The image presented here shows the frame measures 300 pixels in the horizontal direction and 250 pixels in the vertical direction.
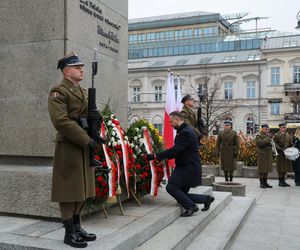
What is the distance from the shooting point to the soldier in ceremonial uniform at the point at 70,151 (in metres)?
4.00

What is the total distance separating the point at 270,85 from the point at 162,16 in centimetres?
4373

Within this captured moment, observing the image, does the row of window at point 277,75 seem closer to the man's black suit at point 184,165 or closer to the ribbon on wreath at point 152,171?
the man's black suit at point 184,165

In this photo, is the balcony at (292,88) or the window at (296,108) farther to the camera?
the balcony at (292,88)

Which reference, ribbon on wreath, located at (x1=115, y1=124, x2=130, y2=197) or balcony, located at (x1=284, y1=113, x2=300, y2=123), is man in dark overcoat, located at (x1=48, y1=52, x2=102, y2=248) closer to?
ribbon on wreath, located at (x1=115, y1=124, x2=130, y2=197)

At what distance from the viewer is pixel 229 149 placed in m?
12.5

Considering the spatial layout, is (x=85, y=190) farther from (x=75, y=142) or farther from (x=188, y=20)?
(x=188, y=20)

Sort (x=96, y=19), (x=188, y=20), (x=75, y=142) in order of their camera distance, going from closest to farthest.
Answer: (x=75, y=142), (x=96, y=19), (x=188, y=20)

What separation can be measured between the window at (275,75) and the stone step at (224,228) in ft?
148

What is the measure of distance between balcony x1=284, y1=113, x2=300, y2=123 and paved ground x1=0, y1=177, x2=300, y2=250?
38.1m

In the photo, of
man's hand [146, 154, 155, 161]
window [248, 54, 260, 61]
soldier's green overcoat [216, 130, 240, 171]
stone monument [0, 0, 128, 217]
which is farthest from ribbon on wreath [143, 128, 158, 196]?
window [248, 54, 260, 61]

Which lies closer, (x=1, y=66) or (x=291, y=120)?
(x=1, y=66)

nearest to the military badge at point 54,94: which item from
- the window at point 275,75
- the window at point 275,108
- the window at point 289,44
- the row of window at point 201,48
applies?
the window at point 275,108

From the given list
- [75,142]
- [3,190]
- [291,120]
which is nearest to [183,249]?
[75,142]

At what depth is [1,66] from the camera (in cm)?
595
